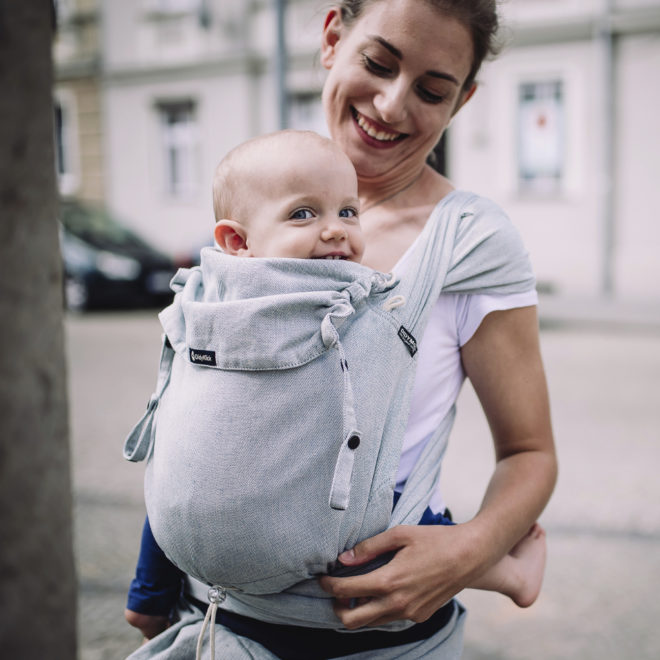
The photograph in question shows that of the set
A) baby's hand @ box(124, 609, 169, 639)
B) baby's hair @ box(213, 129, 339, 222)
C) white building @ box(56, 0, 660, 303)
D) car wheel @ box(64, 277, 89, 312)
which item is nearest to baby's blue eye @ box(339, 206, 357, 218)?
baby's hair @ box(213, 129, 339, 222)

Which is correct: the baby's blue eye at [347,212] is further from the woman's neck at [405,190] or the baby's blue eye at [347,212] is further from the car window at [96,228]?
the car window at [96,228]

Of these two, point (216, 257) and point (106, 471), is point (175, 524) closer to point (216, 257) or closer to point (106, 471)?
point (216, 257)

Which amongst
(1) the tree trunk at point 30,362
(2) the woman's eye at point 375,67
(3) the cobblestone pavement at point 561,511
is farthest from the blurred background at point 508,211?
(1) the tree trunk at point 30,362

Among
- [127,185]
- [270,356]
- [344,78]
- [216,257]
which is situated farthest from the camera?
[127,185]

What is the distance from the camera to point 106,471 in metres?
4.93

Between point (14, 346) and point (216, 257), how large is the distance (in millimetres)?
579

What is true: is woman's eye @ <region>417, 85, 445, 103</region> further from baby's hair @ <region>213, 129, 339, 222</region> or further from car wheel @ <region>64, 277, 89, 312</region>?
car wheel @ <region>64, 277, 89, 312</region>

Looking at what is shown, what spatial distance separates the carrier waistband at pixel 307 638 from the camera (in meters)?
1.20

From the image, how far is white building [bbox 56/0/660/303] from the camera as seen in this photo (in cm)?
1245

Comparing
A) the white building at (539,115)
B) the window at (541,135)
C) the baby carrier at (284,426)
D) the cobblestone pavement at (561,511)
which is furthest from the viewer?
the window at (541,135)

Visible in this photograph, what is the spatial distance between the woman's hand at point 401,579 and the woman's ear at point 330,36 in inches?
36.8

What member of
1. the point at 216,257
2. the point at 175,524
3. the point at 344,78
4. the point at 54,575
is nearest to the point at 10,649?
the point at 54,575

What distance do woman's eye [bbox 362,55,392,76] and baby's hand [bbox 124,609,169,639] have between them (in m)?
1.06

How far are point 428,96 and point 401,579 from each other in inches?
32.9
